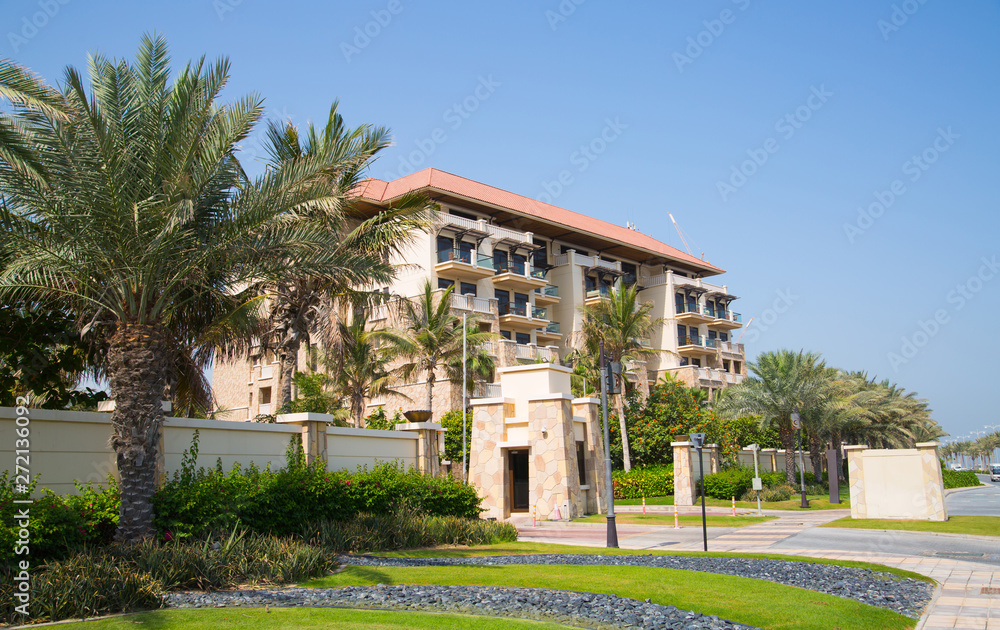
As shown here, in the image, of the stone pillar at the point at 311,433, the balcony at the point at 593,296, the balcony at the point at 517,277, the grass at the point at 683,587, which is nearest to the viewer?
the grass at the point at 683,587

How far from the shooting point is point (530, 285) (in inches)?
1951

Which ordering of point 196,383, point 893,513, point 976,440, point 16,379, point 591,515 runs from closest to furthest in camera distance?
point 16,379 < point 196,383 < point 893,513 < point 591,515 < point 976,440

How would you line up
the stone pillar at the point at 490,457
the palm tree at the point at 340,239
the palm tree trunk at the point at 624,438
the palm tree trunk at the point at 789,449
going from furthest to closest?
the palm tree trunk at the point at 789,449
the palm tree trunk at the point at 624,438
the stone pillar at the point at 490,457
the palm tree at the point at 340,239

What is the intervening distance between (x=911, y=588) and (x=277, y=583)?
9.98m

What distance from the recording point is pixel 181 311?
Result: 14.9m

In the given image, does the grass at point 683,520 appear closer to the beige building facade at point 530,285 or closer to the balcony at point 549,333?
the beige building facade at point 530,285

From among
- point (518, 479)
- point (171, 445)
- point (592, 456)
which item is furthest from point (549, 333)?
point (171, 445)

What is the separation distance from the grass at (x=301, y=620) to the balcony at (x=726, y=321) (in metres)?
56.8

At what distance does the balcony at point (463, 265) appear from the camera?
4363 cm

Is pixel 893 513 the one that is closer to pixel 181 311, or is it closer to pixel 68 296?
pixel 181 311

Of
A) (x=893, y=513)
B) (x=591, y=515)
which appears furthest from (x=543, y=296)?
(x=893, y=513)

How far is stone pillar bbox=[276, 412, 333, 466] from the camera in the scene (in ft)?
54.1

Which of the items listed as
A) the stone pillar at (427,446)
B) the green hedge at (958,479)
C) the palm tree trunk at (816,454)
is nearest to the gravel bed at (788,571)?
the stone pillar at (427,446)

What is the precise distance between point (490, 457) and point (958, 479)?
56.6 meters
